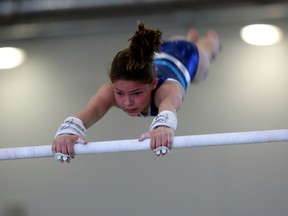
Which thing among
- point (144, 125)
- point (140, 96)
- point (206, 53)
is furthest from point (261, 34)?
point (140, 96)

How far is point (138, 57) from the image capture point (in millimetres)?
1090

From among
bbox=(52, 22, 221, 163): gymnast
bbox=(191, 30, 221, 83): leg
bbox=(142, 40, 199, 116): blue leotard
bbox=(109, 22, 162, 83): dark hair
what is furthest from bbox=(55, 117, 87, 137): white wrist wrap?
bbox=(191, 30, 221, 83): leg

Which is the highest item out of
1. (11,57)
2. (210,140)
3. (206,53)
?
(11,57)

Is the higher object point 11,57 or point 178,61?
point 11,57

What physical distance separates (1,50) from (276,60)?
94cm

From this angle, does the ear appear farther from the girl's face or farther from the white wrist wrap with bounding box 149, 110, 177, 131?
the white wrist wrap with bounding box 149, 110, 177, 131

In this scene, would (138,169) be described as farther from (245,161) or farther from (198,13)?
(198,13)

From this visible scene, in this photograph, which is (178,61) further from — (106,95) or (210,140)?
(210,140)

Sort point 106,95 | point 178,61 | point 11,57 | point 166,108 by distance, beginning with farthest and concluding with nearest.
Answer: point 11,57 < point 178,61 < point 106,95 < point 166,108

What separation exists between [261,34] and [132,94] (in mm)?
988

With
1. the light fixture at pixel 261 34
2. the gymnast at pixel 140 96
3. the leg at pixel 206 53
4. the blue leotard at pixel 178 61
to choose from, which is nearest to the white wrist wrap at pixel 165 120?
the gymnast at pixel 140 96

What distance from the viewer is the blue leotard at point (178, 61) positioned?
1364 millimetres

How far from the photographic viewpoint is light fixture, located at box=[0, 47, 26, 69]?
1953 millimetres

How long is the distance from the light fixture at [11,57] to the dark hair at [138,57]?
0.92 meters
